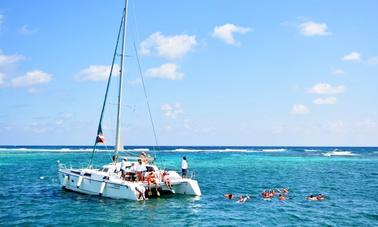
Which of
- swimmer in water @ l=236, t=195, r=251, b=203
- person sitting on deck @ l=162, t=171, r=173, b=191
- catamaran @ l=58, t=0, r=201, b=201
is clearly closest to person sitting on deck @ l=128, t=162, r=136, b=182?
catamaran @ l=58, t=0, r=201, b=201

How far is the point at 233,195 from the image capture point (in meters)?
31.5

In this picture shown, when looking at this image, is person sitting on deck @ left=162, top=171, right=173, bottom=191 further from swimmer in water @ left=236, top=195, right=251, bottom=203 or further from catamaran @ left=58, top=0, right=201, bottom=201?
swimmer in water @ left=236, top=195, right=251, bottom=203

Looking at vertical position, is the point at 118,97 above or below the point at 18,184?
above

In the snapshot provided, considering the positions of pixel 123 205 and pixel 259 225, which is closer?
pixel 259 225

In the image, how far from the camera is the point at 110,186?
28.6m

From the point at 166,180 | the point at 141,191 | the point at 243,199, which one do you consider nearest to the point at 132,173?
the point at 141,191

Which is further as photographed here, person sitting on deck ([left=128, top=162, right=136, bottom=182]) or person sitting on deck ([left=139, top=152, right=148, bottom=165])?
person sitting on deck ([left=139, top=152, right=148, bottom=165])

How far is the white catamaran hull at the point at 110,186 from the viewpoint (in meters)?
27.8

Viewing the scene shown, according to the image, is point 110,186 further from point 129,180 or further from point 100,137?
point 100,137

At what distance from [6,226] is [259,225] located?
1213 centimetres

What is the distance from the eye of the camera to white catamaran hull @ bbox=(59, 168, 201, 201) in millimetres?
27750

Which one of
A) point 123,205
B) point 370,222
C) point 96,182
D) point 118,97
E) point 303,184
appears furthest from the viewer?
point 303,184

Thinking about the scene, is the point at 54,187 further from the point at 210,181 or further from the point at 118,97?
the point at 210,181

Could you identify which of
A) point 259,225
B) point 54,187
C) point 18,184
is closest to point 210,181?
point 54,187
